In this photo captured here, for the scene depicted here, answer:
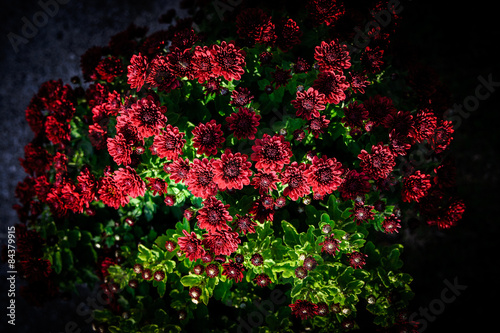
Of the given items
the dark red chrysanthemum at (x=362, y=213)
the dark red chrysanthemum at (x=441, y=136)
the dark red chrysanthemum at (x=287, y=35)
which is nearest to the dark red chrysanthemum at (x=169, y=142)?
the dark red chrysanthemum at (x=287, y=35)

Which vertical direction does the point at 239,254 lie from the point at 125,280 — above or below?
below

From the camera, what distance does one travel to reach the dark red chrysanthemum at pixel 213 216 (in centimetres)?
217

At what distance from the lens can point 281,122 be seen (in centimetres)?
262

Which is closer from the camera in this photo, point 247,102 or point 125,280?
point 247,102

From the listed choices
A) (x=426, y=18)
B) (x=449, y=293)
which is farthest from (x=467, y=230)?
(x=426, y=18)

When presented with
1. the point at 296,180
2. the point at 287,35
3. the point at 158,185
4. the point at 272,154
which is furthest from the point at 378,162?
the point at 158,185

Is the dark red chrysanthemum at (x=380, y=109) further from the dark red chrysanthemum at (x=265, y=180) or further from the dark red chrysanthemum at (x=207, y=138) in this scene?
the dark red chrysanthemum at (x=207, y=138)

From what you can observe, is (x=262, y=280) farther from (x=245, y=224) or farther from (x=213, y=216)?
(x=213, y=216)

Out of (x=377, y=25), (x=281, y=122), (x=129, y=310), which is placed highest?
(x=377, y=25)

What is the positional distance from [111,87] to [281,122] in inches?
69.2

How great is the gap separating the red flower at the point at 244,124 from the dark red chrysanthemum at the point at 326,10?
1.01 metres

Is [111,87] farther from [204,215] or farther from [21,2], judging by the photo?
[21,2]

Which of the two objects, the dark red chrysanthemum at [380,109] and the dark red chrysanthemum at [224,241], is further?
the dark red chrysanthemum at [380,109]

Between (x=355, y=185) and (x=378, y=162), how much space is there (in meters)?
0.24
